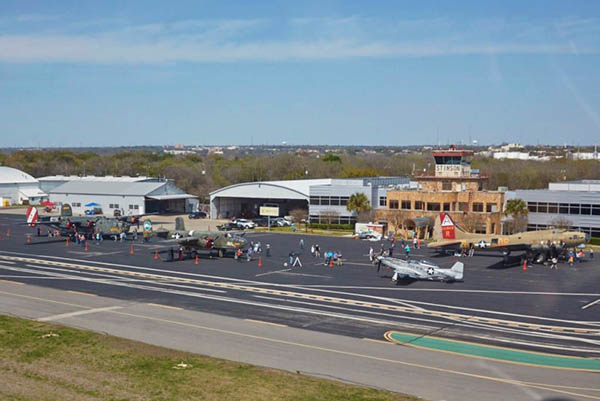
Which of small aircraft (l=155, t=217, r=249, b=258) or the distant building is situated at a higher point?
the distant building

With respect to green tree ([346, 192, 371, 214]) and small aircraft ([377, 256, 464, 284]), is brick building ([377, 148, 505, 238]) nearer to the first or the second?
green tree ([346, 192, 371, 214])

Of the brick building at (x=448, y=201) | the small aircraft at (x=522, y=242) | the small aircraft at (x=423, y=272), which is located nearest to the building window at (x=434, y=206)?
the brick building at (x=448, y=201)

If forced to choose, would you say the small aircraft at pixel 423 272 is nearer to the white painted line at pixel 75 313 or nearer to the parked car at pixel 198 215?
the white painted line at pixel 75 313

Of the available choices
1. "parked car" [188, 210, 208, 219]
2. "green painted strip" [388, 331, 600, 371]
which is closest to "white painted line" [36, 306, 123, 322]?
"green painted strip" [388, 331, 600, 371]

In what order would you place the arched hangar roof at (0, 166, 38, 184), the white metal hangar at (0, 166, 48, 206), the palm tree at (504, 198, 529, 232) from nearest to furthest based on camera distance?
the palm tree at (504, 198, 529, 232), the white metal hangar at (0, 166, 48, 206), the arched hangar roof at (0, 166, 38, 184)

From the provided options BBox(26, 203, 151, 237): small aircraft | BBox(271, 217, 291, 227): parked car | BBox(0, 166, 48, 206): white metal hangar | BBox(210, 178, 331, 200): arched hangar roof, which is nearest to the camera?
BBox(26, 203, 151, 237): small aircraft

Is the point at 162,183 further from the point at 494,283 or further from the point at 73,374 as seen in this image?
the point at 73,374

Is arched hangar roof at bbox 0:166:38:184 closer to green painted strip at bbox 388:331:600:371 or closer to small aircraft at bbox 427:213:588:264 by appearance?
small aircraft at bbox 427:213:588:264

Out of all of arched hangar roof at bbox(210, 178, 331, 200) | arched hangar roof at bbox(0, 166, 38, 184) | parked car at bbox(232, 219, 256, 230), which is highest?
arched hangar roof at bbox(0, 166, 38, 184)

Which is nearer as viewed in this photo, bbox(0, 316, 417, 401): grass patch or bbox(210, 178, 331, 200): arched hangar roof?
bbox(0, 316, 417, 401): grass patch
